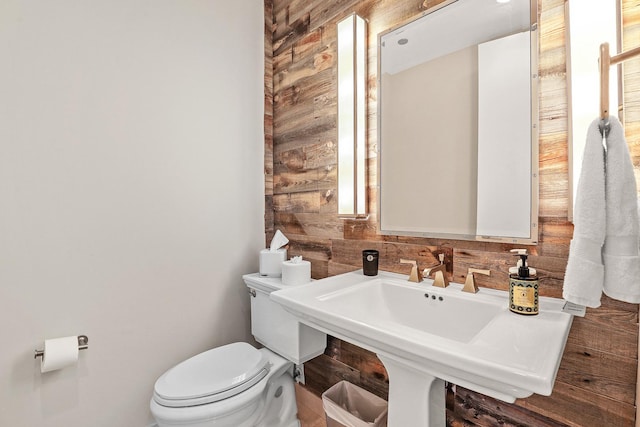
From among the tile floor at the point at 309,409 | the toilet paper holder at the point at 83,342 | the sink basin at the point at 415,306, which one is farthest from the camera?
the tile floor at the point at 309,409

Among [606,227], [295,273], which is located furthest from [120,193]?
[606,227]

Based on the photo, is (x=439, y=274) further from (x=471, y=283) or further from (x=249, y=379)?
(x=249, y=379)

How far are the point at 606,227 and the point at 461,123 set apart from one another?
585mm

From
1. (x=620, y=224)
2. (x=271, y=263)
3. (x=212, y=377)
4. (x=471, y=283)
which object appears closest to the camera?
(x=620, y=224)

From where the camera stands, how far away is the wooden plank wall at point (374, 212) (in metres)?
0.82

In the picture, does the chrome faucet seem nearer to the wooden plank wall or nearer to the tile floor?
the wooden plank wall

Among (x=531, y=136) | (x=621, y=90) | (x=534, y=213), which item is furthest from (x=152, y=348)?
(x=621, y=90)

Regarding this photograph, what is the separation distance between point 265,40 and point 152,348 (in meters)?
1.89

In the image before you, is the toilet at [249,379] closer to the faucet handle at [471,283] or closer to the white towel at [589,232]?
the faucet handle at [471,283]

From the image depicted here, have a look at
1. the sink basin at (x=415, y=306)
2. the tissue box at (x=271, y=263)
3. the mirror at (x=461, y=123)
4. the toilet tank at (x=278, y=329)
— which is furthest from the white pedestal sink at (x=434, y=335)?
the tissue box at (x=271, y=263)

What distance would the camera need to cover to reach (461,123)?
1108mm

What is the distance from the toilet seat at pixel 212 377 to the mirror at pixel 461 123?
33.2 inches

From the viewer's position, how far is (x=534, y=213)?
3.08 feet

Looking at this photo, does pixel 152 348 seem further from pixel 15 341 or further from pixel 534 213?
pixel 534 213
